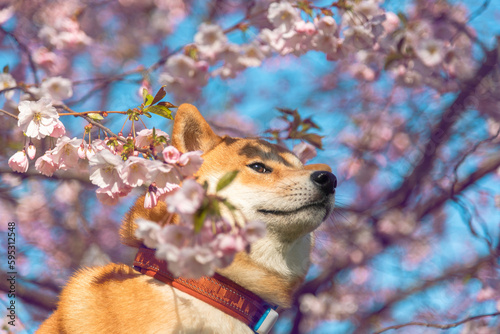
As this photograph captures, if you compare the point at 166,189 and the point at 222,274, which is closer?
the point at 166,189

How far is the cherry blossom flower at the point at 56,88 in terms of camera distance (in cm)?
314

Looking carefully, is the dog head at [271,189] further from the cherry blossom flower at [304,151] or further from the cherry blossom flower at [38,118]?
the cherry blossom flower at [304,151]

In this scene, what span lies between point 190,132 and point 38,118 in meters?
0.91

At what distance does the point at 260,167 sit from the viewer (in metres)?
2.70

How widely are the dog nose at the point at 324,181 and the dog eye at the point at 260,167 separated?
37 centimetres

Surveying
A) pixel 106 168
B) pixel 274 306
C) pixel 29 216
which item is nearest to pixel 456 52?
pixel 274 306

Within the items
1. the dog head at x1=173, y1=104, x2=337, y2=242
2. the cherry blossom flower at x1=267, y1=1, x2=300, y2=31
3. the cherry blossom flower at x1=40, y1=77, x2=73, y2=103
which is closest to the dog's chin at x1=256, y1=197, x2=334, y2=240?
the dog head at x1=173, y1=104, x2=337, y2=242

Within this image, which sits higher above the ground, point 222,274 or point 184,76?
point 184,76

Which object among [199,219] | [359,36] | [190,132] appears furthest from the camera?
[359,36]

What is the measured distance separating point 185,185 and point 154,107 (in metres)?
0.87

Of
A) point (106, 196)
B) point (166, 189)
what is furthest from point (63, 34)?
point (166, 189)

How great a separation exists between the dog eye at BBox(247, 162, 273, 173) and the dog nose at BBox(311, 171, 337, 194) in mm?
367

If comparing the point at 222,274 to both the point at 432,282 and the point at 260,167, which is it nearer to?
the point at 260,167

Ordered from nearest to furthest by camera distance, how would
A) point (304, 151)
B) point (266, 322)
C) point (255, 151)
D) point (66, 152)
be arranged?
1. point (66, 152)
2. point (266, 322)
3. point (255, 151)
4. point (304, 151)
